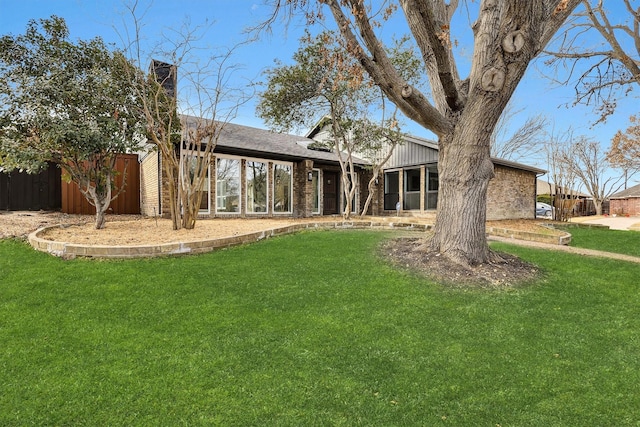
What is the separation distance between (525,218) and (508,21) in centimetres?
1535

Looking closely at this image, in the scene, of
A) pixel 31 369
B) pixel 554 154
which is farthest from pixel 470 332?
pixel 554 154

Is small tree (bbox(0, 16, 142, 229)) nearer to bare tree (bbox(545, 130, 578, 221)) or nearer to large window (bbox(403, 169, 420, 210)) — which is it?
large window (bbox(403, 169, 420, 210))

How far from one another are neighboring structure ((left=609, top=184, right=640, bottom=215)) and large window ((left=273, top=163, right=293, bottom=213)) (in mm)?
34591

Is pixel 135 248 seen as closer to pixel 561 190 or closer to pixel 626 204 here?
pixel 561 190

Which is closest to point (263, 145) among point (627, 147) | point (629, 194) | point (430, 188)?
point (430, 188)

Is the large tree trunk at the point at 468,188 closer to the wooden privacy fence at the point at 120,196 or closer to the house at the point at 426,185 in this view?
the house at the point at 426,185

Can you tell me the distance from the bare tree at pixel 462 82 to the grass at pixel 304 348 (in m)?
1.34

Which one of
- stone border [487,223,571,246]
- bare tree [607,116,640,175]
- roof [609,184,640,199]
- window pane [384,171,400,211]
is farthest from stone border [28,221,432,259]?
roof [609,184,640,199]

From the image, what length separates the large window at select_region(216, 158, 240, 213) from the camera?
41.9ft

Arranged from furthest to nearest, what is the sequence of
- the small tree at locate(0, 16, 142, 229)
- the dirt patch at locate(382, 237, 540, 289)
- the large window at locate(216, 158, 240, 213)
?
the large window at locate(216, 158, 240, 213) → the small tree at locate(0, 16, 142, 229) → the dirt patch at locate(382, 237, 540, 289)

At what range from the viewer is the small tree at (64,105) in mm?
7203

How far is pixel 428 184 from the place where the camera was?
1617cm

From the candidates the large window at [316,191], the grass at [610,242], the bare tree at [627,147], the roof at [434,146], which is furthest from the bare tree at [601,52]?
the bare tree at [627,147]

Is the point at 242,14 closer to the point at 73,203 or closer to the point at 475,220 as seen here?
the point at 475,220
